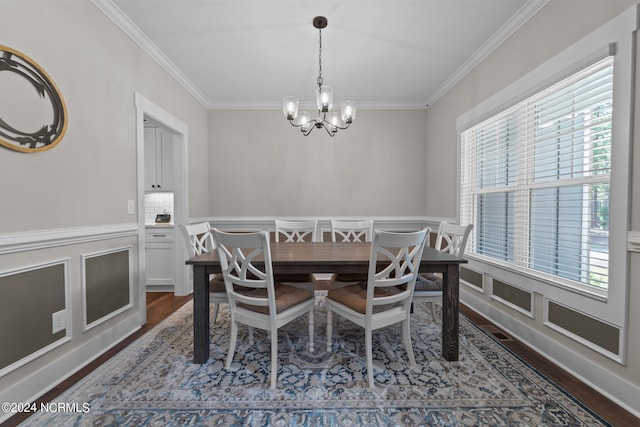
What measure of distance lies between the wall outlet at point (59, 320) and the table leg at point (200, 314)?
2.82ft

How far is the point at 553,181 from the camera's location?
2127mm

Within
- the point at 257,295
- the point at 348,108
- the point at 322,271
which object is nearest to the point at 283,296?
the point at 257,295

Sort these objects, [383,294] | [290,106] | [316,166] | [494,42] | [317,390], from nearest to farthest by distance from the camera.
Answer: [317,390] → [383,294] → [290,106] → [494,42] → [316,166]

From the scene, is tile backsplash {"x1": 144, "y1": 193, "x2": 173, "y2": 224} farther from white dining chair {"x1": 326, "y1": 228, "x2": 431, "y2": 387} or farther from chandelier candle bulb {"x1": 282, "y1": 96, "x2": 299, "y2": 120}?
white dining chair {"x1": 326, "y1": 228, "x2": 431, "y2": 387}

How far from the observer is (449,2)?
85.7 inches

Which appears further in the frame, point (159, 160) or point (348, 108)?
point (159, 160)

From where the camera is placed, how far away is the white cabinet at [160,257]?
3.75 meters

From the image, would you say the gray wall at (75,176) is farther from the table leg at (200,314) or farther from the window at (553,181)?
the window at (553,181)

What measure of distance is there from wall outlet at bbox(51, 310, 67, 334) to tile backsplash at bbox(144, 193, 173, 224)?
2.34 m

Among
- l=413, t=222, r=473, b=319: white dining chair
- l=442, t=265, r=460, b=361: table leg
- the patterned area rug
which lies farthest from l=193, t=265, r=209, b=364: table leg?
l=442, t=265, r=460, b=361: table leg

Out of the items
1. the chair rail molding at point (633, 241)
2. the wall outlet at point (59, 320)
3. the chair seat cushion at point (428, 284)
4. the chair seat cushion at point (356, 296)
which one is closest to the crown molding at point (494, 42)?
the chair rail molding at point (633, 241)

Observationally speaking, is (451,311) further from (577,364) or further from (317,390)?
(317,390)

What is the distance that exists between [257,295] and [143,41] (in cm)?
273

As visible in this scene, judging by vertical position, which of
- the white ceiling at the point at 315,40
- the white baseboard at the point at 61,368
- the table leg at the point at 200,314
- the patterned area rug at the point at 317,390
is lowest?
the patterned area rug at the point at 317,390
